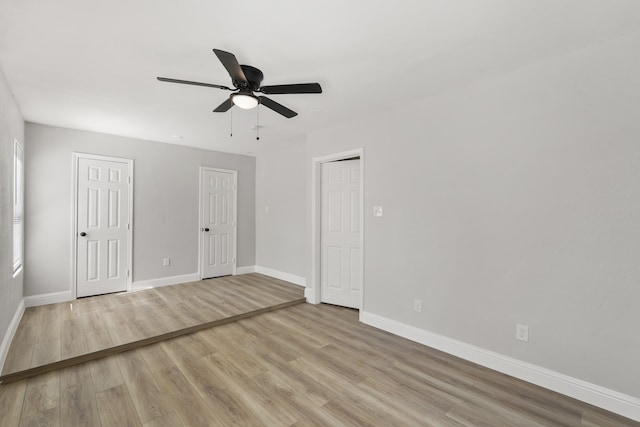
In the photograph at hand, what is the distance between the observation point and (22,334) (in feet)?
10.0

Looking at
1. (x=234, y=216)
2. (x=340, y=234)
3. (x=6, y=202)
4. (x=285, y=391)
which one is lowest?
(x=285, y=391)

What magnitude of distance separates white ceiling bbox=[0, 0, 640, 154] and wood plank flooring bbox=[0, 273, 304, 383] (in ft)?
8.13

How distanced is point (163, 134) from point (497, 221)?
15.1 feet

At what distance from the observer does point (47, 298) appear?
13.3ft

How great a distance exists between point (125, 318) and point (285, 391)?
2.45m

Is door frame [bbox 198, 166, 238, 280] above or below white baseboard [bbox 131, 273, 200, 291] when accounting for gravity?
above

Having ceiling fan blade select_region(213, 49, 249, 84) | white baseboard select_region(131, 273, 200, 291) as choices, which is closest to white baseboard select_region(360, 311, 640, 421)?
ceiling fan blade select_region(213, 49, 249, 84)

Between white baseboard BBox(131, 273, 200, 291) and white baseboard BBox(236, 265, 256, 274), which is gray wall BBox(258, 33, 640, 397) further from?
white baseboard BBox(131, 273, 200, 291)

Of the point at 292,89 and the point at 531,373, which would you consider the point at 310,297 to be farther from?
the point at 292,89

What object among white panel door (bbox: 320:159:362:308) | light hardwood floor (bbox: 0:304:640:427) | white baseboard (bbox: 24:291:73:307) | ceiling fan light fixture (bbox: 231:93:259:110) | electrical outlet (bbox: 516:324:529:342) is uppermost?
ceiling fan light fixture (bbox: 231:93:259:110)

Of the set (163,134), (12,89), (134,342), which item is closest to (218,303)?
(134,342)

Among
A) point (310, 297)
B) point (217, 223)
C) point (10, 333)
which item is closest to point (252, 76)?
point (310, 297)

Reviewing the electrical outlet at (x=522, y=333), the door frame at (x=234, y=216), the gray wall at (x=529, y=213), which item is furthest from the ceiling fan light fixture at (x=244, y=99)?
the door frame at (x=234, y=216)

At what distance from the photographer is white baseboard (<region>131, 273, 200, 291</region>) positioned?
480cm
